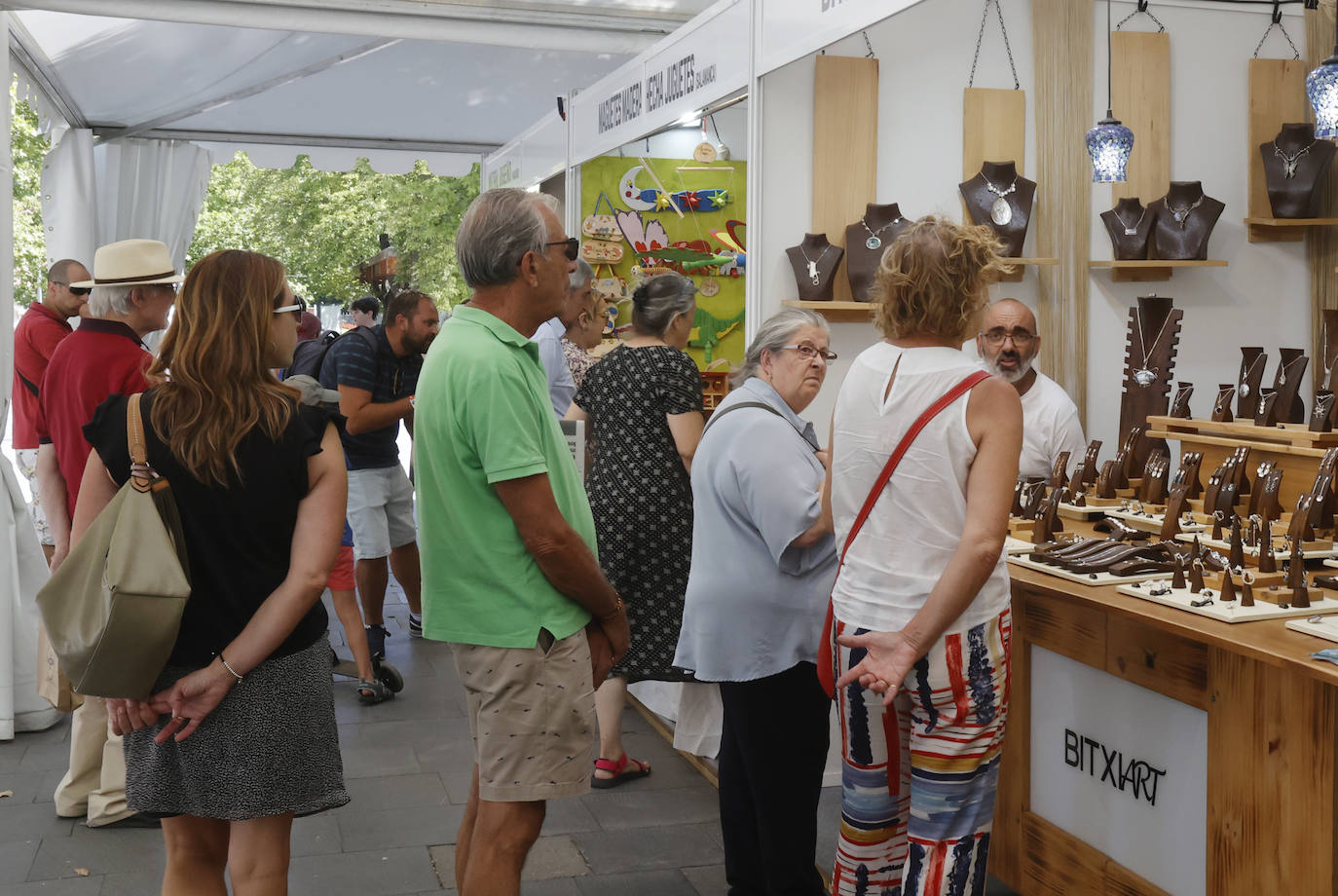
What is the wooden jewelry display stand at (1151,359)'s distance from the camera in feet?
14.7

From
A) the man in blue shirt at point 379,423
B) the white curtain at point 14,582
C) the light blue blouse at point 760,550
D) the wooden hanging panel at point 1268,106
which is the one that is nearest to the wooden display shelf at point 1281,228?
the wooden hanging panel at point 1268,106

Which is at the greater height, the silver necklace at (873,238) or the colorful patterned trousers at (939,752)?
the silver necklace at (873,238)

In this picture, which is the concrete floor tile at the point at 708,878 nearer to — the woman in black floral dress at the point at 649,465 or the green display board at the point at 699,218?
the woman in black floral dress at the point at 649,465

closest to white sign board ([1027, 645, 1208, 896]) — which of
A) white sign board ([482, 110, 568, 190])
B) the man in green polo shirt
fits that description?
the man in green polo shirt

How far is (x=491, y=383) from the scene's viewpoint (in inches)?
82.0

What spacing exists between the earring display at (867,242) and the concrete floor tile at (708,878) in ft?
6.76

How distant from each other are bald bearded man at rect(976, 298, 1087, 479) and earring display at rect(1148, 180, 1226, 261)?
1.47 meters

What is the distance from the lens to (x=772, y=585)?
2.70 meters

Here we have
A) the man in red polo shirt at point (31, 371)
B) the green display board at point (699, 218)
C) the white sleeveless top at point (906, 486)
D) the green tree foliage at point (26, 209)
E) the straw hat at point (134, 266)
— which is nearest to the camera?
the white sleeveless top at point (906, 486)

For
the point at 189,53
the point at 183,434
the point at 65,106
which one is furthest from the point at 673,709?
the point at 65,106

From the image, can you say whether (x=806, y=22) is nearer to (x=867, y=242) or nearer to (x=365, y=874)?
(x=867, y=242)

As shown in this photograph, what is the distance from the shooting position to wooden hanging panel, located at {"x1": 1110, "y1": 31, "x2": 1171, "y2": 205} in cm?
561

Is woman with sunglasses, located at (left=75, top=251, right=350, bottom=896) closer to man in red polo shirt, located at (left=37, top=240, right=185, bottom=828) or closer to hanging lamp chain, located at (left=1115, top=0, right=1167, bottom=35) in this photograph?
man in red polo shirt, located at (left=37, top=240, right=185, bottom=828)

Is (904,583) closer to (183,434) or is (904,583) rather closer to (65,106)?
(183,434)
